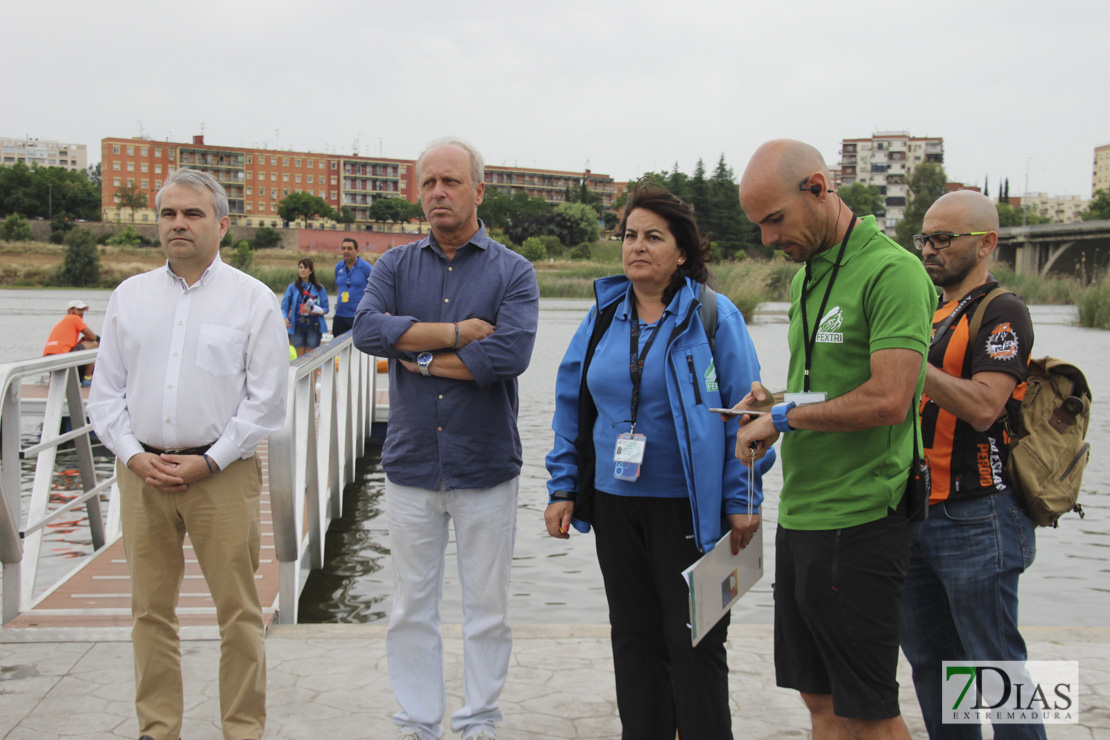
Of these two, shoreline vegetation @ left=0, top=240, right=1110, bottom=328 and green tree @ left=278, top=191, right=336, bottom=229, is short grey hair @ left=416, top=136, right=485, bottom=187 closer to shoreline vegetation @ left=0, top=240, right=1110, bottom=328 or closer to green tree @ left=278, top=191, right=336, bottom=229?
shoreline vegetation @ left=0, top=240, right=1110, bottom=328

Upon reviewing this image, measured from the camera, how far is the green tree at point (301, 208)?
373 ft

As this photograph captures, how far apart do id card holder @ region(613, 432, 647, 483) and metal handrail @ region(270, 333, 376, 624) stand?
1.88 m

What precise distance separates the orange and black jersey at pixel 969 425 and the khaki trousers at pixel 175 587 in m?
2.18

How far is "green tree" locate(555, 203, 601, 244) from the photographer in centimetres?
9569

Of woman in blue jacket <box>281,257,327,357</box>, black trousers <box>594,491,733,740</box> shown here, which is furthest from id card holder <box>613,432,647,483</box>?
woman in blue jacket <box>281,257,327,357</box>

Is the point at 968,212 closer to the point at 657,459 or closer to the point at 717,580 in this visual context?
the point at 657,459

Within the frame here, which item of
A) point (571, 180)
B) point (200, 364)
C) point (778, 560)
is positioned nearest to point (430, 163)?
point (200, 364)

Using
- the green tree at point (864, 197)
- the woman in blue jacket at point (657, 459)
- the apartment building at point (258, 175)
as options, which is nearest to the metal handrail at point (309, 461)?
the woman in blue jacket at point (657, 459)

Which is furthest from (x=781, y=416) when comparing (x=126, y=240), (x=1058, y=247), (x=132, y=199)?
(x=132, y=199)

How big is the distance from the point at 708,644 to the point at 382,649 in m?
1.68

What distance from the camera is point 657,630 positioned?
2.77 metres

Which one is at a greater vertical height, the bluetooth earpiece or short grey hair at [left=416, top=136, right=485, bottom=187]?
short grey hair at [left=416, top=136, right=485, bottom=187]

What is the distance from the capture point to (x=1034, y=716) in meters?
2.61

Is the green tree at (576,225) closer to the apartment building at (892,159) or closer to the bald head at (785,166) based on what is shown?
the apartment building at (892,159)
